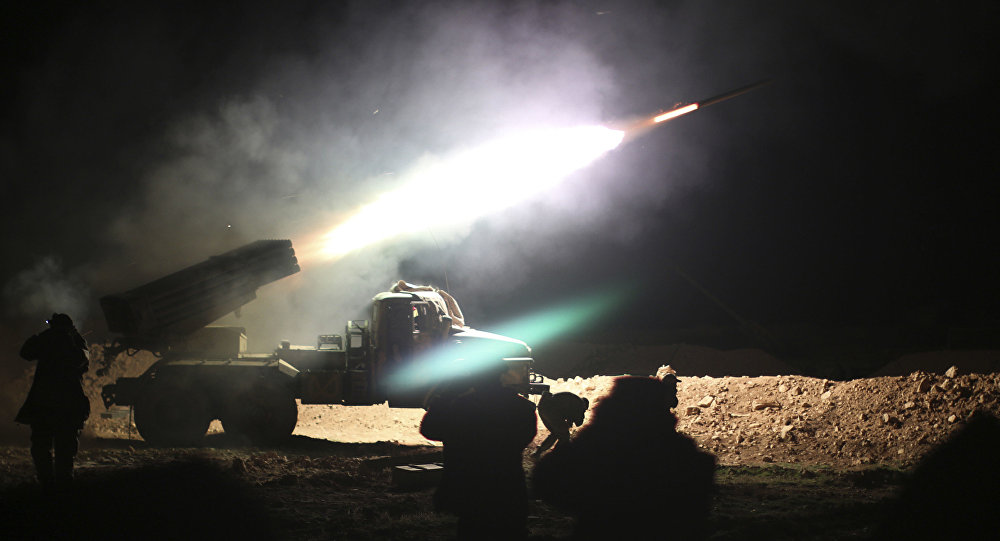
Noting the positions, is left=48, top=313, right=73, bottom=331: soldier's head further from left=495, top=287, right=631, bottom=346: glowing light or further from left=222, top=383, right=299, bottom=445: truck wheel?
Answer: left=495, top=287, right=631, bottom=346: glowing light

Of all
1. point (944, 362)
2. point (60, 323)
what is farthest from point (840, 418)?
point (60, 323)

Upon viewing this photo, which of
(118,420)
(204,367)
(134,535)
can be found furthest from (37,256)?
(134,535)

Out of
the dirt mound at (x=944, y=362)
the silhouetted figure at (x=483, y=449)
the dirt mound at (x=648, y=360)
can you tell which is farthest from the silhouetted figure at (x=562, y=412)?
the dirt mound at (x=648, y=360)

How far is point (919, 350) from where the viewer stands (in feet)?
88.5

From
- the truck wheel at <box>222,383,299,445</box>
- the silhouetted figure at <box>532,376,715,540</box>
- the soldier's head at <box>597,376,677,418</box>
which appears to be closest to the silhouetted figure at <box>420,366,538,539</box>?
the silhouetted figure at <box>532,376,715,540</box>

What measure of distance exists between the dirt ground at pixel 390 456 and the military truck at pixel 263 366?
68 cm

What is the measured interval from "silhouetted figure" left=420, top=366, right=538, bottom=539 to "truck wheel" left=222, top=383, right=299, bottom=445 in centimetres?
823

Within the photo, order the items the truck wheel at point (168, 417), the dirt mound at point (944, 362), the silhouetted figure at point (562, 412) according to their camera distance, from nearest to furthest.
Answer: the silhouetted figure at point (562, 412), the truck wheel at point (168, 417), the dirt mound at point (944, 362)

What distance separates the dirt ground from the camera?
23.9 feet

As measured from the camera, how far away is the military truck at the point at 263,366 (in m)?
12.5

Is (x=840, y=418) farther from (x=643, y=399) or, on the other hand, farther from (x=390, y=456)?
(x=390, y=456)

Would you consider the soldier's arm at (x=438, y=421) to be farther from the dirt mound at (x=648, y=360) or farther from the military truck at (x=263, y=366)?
the dirt mound at (x=648, y=360)

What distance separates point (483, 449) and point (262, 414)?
8588 millimetres

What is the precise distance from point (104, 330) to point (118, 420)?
5.77 meters
